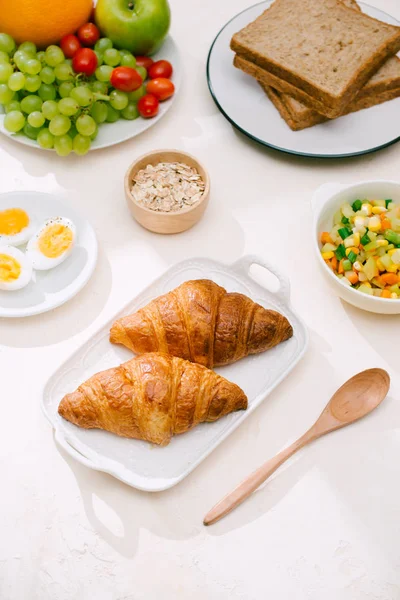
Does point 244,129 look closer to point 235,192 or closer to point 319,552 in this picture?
point 235,192

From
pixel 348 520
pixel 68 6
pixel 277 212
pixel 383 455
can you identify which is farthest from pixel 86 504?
pixel 68 6

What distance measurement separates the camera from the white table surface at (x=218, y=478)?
4.54 feet

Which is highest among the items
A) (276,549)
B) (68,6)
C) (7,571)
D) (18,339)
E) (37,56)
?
(68,6)

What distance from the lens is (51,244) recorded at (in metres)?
1.75

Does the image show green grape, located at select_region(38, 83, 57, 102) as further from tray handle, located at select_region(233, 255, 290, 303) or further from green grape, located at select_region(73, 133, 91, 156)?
tray handle, located at select_region(233, 255, 290, 303)

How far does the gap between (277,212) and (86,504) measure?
3.43 feet

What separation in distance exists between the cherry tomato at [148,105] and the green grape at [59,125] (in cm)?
26

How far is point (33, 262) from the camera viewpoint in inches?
67.9

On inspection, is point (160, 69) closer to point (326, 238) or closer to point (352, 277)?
point (326, 238)

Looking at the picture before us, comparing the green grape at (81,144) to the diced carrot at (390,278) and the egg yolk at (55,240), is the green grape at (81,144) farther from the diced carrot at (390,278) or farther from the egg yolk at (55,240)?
the diced carrot at (390,278)

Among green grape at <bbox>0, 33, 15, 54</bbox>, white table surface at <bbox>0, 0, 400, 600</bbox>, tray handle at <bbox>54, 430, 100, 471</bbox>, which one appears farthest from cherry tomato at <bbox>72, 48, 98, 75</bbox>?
tray handle at <bbox>54, 430, 100, 471</bbox>

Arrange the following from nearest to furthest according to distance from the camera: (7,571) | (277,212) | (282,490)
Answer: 1. (7,571)
2. (282,490)
3. (277,212)

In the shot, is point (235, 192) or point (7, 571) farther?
point (235, 192)

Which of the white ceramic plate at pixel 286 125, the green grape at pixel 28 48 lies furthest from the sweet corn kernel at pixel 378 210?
the green grape at pixel 28 48
